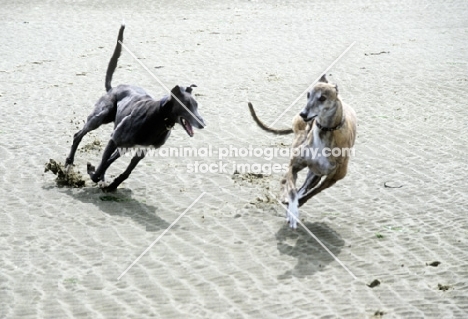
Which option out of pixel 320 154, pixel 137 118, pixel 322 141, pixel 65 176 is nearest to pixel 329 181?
pixel 320 154

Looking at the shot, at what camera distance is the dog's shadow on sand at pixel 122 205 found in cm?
744

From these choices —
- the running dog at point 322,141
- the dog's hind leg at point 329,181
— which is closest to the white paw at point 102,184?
the running dog at point 322,141

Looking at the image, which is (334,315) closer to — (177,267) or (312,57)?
(177,267)

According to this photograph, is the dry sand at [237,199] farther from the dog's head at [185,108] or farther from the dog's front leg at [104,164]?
the dog's head at [185,108]

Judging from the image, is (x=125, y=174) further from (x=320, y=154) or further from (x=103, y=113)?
(x=320, y=154)

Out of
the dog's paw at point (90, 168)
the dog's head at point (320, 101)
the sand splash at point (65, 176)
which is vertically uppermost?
the dog's head at point (320, 101)

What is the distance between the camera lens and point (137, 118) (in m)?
7.82

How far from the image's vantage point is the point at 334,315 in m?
5.58

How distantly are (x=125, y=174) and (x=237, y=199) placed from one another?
1160mm

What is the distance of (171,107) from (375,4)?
14.1 meters

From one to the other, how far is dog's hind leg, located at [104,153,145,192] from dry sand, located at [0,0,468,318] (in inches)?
6.2

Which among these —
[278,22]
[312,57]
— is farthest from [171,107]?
[278,22]

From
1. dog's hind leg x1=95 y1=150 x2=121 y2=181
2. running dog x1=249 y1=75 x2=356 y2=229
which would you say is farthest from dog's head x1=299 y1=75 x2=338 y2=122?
dog's hind leg x1=95 y1=150 x2=121 y2=181

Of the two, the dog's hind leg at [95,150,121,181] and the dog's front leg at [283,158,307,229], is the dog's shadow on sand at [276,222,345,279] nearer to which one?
the dog's front leg at [283,158,307,229]
